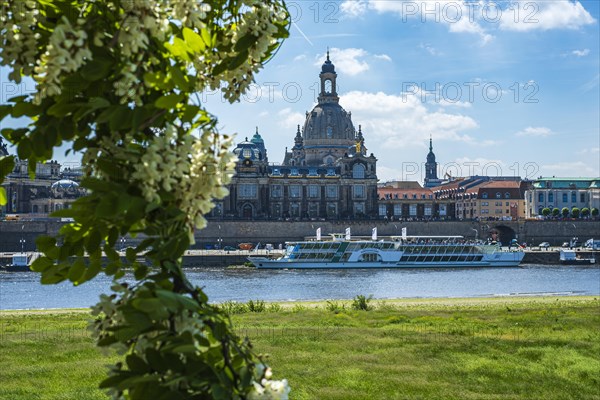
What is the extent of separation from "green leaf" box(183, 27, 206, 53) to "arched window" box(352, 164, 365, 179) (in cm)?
9103

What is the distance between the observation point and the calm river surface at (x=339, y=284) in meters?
37.3

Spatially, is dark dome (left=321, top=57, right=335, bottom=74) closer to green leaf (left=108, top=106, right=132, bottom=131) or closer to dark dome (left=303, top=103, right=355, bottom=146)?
dark dome (left=303, top=103, right=355, bottom=146)

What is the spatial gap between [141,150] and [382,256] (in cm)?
5962

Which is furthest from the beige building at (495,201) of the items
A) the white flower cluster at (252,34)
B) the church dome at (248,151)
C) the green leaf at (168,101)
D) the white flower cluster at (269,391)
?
the green leaf at (168,101)

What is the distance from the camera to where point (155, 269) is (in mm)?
2520

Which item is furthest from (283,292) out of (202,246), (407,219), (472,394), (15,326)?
(407,219)

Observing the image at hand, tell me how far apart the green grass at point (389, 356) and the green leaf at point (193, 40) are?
844 centimetres

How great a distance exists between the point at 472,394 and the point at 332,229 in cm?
7882

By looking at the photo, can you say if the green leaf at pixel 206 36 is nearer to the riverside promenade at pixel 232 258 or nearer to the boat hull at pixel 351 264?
the riverside promenade at pixel 232 258

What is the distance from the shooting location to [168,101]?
87.7 inches

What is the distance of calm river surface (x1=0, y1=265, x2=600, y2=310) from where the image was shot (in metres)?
37.3

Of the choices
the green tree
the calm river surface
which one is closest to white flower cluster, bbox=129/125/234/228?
the green tree

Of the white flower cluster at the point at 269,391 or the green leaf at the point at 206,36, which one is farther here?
the green leaf at the point at 206,36

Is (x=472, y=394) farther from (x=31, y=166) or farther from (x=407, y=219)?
(x=407, y=219)
